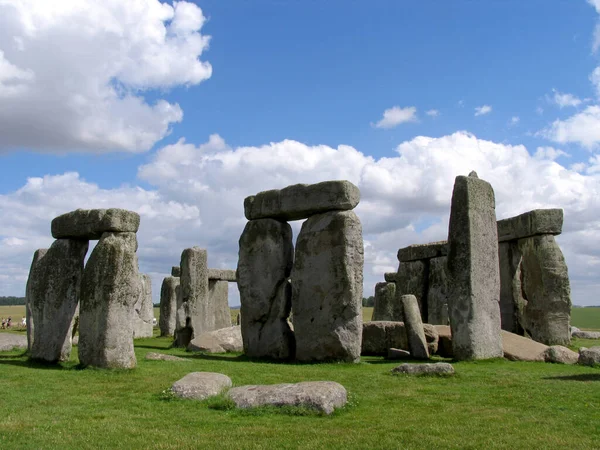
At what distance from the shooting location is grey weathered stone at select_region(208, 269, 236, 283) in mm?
28359

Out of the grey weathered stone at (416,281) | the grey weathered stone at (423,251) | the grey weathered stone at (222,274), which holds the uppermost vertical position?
the grey weathered stone at (423,251)

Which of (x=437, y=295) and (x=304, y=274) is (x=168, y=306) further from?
(x=304, y=274)

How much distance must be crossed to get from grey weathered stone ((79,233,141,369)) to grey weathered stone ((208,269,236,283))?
51.4 ft

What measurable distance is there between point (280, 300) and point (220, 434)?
374 inches

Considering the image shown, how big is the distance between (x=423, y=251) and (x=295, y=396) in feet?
57.5

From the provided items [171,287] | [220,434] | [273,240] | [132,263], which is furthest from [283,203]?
[171,287]

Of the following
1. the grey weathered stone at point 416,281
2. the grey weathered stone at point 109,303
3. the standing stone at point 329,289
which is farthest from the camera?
the grey weathered stone at point 416,281

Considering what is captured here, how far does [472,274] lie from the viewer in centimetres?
1487

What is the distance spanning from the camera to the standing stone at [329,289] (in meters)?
14.9

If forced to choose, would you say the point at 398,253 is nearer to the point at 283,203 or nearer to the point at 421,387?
the point at 283,203

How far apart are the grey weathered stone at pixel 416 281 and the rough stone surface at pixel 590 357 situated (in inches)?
430

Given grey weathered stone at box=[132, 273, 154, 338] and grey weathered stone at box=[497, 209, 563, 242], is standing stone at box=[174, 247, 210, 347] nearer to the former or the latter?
grey weathered stone at box=[132, 273, 154, 338]

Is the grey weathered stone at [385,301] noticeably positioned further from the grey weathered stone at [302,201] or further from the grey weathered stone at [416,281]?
the grey weathered stone at [302,201]

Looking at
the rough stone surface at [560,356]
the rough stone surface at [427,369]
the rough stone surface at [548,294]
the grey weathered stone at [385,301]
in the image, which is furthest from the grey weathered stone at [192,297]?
the rough stone surface at [560,356]
